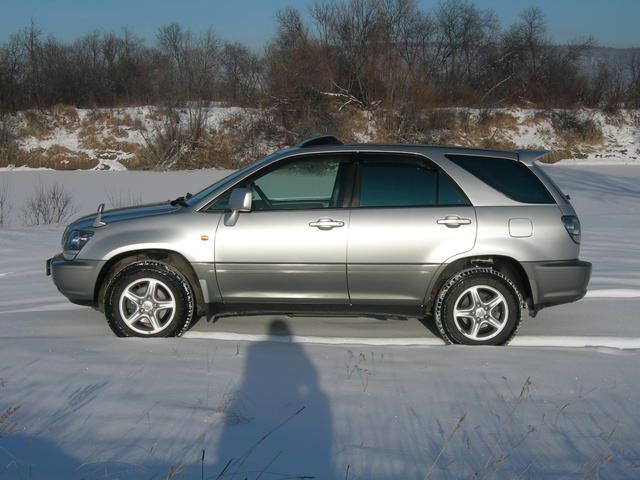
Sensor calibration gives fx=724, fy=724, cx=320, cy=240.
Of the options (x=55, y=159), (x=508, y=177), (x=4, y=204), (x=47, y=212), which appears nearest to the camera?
(x=508, y=177)

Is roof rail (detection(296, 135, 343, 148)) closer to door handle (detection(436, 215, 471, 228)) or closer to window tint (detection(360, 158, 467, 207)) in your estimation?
window tint (detection(360, 158, 467, 207))

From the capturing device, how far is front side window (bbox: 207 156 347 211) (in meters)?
6.25

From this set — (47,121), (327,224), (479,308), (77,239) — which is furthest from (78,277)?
(47,121)

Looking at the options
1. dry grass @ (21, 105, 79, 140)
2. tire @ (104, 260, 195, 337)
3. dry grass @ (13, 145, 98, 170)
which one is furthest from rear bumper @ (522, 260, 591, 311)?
dry grass @ (21, 105, 79, 140)

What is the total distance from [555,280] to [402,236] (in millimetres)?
1328

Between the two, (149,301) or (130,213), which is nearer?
(149,301)

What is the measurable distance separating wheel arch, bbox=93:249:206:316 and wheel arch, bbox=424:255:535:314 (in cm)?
195

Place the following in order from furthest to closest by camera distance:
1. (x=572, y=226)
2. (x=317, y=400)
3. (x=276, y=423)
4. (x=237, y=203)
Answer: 1. (x=572, y=226)
2. (x=237, y=203)
3. (x=317, y=400)
4. (x=276, y=423)

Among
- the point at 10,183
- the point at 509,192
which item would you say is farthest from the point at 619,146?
the point at 509,192

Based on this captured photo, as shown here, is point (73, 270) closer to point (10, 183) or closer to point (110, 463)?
point (110, 463)

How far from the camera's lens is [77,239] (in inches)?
250

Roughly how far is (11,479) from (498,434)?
2.58 meters

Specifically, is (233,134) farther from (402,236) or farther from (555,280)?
(555,280)

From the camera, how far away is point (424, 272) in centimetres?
601
